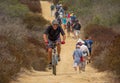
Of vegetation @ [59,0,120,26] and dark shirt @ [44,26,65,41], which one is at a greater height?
dark shirt @ [44,26,65,41]

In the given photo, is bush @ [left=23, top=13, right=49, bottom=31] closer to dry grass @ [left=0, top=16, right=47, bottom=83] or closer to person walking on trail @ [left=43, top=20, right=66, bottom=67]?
dry grass @ [left=0, top=16, right=47, bottom=83]

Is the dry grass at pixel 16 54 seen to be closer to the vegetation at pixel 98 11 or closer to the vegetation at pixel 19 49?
the vegetation at pixel 19 49

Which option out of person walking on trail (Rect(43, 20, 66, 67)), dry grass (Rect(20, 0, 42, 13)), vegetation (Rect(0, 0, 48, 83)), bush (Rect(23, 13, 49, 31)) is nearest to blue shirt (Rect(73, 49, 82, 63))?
vegetation (Rect(0, 0, 48, 83))

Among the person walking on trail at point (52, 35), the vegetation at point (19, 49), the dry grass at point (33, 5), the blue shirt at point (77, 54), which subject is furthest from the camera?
the dry grass at point (33, 5)

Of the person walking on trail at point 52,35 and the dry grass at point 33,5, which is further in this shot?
the dry grass at point 33,5

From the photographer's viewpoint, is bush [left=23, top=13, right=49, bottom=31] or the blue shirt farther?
bush [left=23, top=13, right=49, bottom=31]

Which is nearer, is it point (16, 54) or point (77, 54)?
point (16, 54)

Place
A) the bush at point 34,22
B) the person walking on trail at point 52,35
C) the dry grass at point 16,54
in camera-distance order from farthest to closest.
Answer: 1. the bush at point 34,22
2. the person walking on trail at point 52,35
3. the dry grass at point 16,54

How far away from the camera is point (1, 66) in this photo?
11.3 m

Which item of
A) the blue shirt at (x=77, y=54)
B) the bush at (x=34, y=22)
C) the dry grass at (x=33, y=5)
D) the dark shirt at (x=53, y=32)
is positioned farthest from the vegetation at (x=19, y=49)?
the dry grass at (x=33, y=5)

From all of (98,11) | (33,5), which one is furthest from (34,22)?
(33,5)

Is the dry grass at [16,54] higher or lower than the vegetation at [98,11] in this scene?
higher

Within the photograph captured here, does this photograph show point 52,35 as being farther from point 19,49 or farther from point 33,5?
point 33,5

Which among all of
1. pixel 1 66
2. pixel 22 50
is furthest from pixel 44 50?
pixel 1 66
